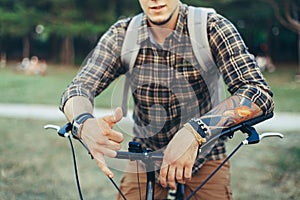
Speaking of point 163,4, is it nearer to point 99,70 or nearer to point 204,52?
point 204,52

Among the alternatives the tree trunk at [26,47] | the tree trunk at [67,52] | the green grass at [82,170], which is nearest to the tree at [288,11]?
the tree trunk at [67,52]

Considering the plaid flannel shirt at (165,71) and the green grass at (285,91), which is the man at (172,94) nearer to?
the plaid flannel shirt at (165,71)

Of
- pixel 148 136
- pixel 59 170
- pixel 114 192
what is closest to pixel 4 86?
pixel 59 170

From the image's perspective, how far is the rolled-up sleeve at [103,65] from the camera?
184 centimetres

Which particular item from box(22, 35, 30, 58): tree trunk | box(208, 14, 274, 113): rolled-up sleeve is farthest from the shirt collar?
box(22, 35, 30, 58): tree trunk

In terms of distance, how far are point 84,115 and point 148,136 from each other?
637 millimetres

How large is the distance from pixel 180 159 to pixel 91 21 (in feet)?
67.9

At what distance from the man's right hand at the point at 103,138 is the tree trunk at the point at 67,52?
2203cm

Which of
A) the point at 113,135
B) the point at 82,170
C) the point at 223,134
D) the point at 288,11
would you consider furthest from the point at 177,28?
the point at 288,11

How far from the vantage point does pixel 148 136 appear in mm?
2141

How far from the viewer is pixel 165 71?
192 cm

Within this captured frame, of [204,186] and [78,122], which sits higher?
[78,122]

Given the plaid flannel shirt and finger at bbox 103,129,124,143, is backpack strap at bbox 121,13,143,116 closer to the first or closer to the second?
the plaid flannel shirt

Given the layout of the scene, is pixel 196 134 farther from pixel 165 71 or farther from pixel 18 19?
A: pixel 18 19
